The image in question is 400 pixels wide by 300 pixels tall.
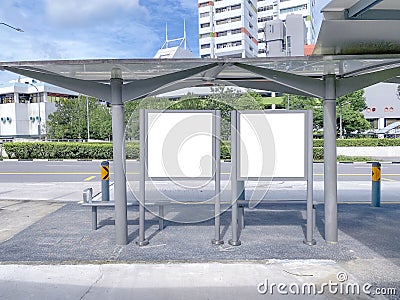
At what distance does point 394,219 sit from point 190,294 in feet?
14.8

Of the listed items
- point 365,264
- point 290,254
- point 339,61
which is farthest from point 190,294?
point 339,61

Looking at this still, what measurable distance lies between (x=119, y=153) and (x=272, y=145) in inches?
85.3

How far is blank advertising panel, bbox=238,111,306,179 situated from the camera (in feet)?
15.8

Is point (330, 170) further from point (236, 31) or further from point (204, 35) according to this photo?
point (204, 35)

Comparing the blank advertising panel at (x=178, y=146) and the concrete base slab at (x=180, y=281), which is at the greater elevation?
the blank advertising panel at (x=178, y=146)

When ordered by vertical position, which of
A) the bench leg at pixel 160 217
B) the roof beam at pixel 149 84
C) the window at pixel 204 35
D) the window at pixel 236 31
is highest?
the window at pixel 204 35

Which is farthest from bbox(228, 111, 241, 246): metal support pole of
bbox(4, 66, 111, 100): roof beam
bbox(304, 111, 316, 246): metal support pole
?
bbox(4, 66, 111, 100): roof beam

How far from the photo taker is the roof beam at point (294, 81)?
474cm

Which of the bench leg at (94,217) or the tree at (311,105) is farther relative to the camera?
the tree at (311,105)

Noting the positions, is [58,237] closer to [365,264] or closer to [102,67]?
[102,67]

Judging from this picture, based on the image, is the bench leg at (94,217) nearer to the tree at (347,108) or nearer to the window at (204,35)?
the tree at (347,108)

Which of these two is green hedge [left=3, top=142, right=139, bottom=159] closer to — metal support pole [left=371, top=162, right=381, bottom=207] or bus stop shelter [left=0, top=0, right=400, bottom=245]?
bus stop shelter [left=0, top=0, right=400, bottom=245]

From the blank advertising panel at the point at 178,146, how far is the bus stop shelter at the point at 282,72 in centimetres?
41

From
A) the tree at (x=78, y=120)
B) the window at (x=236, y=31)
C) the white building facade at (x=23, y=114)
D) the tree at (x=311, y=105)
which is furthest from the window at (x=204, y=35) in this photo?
the tree at (x=311, y=105)
